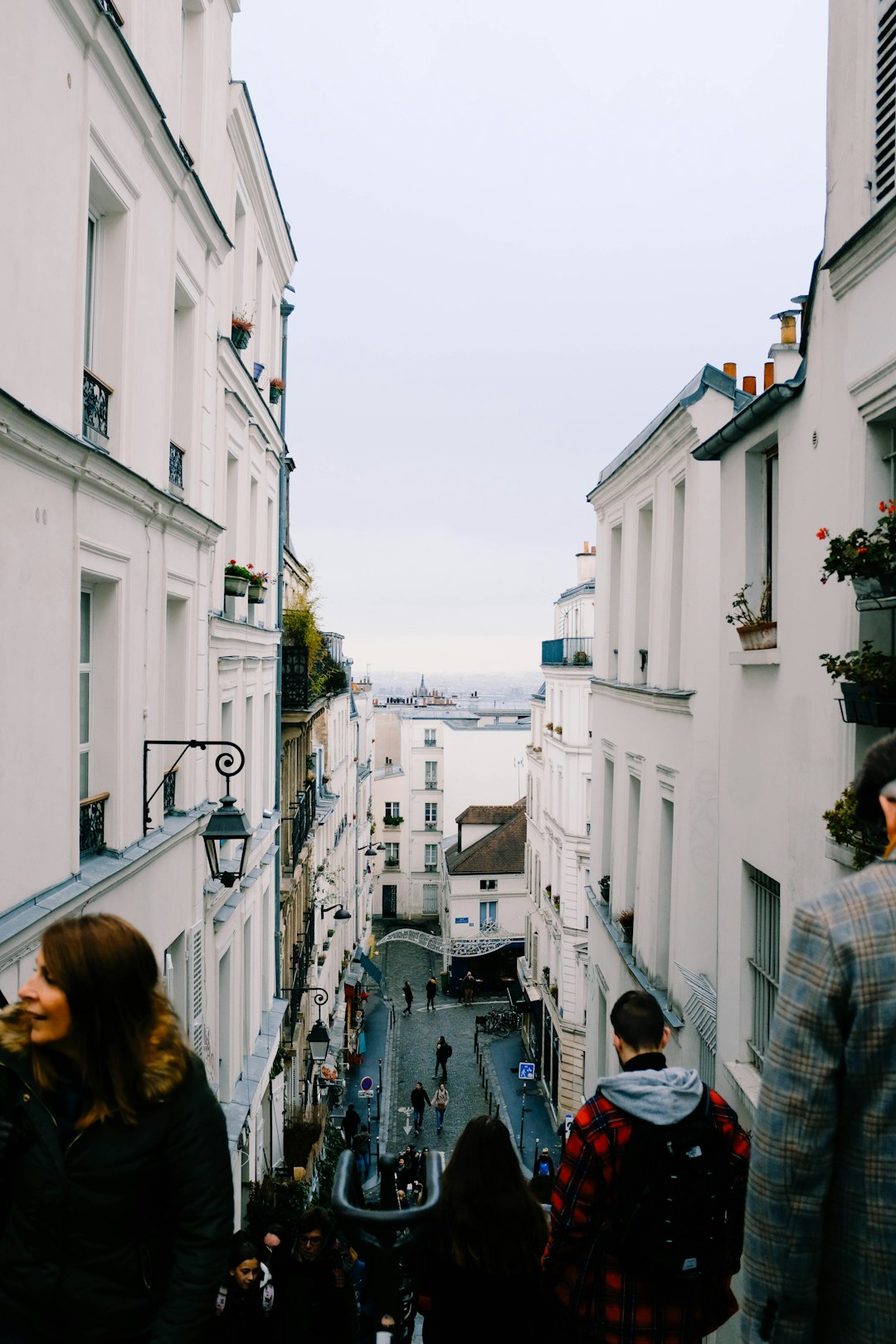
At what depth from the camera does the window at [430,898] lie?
6238 cm

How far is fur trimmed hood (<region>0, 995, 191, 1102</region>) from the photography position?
2627mm

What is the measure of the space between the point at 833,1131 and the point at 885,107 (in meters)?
5.61

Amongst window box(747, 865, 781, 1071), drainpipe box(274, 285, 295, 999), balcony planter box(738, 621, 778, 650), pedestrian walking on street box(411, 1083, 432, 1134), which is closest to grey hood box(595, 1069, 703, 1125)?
window box(747, 865, 781, 1071)

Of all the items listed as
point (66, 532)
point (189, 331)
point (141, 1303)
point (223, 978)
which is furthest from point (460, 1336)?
point (223, 978)

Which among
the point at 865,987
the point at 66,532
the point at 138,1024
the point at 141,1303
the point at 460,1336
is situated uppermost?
the point at 66,532

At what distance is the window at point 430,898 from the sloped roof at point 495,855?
33.7ft

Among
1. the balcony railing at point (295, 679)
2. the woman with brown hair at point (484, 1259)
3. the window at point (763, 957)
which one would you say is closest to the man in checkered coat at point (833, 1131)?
the woman with brown hair at point (484, 1259)

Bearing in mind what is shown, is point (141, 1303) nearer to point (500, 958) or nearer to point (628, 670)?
point (628, 670)

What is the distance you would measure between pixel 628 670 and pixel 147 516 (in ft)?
24.2

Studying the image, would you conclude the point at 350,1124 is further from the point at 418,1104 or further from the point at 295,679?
the point at 295,679

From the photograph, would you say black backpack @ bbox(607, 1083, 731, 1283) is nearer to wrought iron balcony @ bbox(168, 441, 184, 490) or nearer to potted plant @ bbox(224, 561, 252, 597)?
wrought iron balcony @ bbox(168, 441, 184, 490)

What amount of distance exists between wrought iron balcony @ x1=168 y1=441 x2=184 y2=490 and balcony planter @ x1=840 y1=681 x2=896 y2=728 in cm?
648

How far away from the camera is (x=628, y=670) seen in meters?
13.8

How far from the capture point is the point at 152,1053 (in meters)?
2.65
